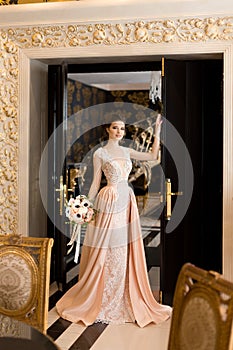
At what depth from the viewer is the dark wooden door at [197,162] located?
15.8 feet

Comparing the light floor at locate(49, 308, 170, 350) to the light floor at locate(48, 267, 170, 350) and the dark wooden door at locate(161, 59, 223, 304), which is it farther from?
the dark wooden door at locate(161, 59, 223, 304)

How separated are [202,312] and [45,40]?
357 centimetres

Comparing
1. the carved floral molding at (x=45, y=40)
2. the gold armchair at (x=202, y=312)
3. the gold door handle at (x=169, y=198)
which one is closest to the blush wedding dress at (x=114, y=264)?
the gold door handle at (x=169, y=198)

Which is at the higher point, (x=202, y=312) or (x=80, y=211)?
(x=80, y=211)

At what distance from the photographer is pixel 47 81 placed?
5.41 meters

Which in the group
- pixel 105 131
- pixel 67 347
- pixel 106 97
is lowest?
pixel 67 347

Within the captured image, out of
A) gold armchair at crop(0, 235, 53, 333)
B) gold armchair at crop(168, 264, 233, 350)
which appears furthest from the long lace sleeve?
gold armchair at crop(168, 264, 233, 350)

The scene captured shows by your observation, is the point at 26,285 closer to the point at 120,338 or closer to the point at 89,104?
the point at 120,338

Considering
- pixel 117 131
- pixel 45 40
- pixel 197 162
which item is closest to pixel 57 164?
pixel 117 131

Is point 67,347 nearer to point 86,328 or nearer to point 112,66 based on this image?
point 86,328

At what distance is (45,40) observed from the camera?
494 cm

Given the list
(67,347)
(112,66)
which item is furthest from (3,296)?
(112,66)

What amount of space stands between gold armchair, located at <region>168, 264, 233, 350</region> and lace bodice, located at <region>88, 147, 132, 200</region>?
8.38 feet

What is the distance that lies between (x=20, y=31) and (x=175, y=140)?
5.44 ft
